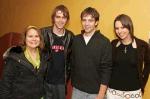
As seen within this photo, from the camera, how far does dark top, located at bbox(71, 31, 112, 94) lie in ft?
8.03

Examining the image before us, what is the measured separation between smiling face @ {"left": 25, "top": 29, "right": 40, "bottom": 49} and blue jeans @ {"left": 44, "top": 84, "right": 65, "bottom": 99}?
468mm

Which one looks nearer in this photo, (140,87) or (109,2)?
(140,87)

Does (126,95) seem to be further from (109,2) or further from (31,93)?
(109,2)

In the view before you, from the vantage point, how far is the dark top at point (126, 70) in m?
2.40

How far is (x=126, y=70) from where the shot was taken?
2.40 m

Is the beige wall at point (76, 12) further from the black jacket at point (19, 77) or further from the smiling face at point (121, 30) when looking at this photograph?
the black jacket at point (19, 77)

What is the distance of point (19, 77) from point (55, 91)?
526mm

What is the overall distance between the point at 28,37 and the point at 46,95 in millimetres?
586

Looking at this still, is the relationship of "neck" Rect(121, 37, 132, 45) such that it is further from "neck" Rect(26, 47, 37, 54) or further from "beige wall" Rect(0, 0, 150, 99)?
"neck" Rect(26, 47, 37, 54)

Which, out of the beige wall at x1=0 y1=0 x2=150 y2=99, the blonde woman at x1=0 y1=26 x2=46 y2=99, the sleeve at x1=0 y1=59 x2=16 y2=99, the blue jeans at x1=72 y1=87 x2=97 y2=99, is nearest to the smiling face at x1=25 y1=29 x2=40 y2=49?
the blonde woman at x1=0 y1=26 x2=46 y2=99

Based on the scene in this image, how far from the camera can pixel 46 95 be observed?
2578mm

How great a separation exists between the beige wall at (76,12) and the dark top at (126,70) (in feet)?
1.00

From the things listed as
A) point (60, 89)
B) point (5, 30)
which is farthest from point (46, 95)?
point (5, 30)

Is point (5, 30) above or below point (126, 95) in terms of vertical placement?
above
